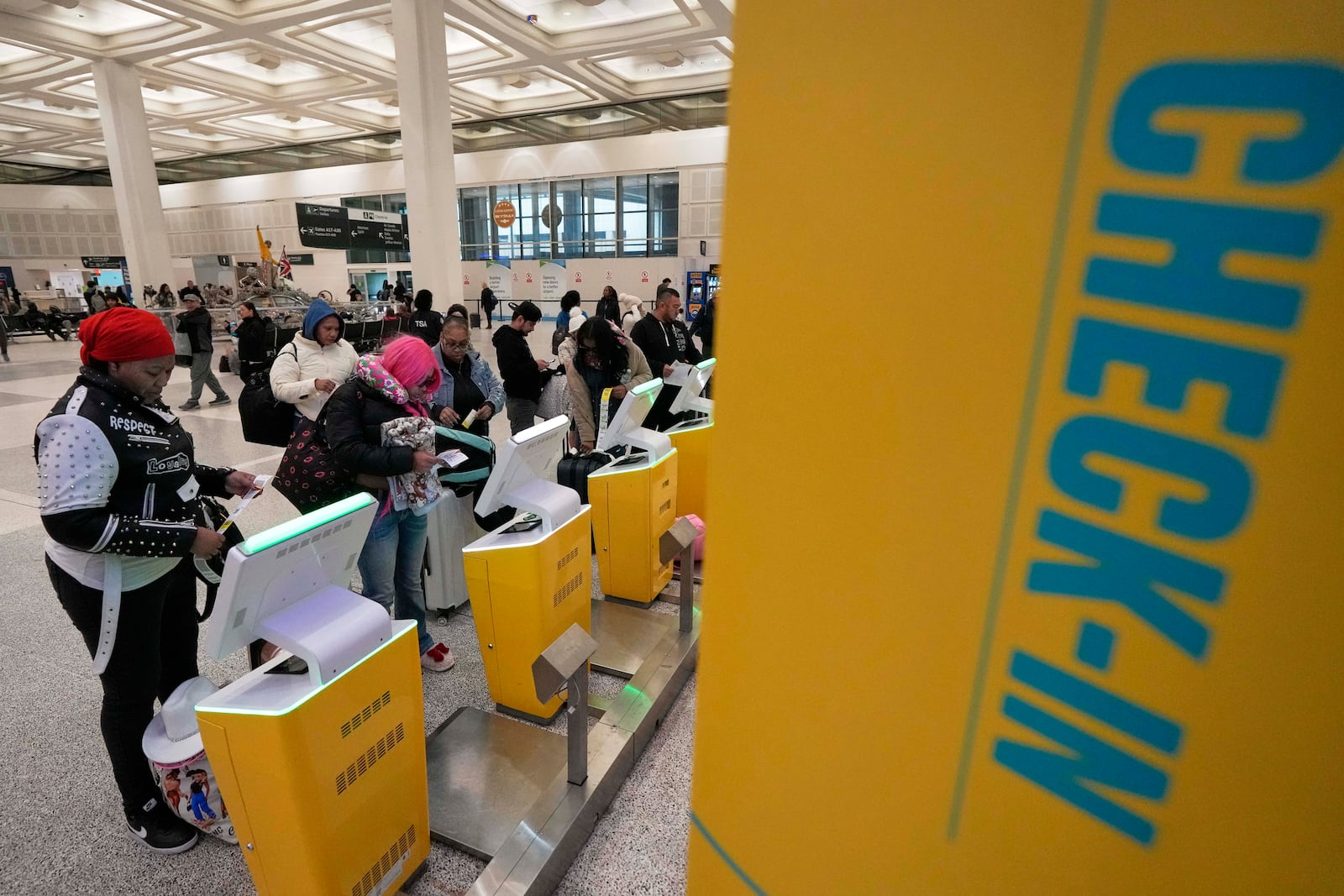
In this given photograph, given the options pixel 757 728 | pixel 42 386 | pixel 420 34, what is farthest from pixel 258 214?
pixel 757 728

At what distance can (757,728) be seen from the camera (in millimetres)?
772

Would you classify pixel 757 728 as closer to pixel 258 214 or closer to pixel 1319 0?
pixel 1319 0

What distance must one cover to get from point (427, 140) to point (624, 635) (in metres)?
9.52

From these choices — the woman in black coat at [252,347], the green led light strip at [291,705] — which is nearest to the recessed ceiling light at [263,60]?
the woman in black coat at [252,347]

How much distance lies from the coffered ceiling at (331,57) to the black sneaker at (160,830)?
10.2 metres

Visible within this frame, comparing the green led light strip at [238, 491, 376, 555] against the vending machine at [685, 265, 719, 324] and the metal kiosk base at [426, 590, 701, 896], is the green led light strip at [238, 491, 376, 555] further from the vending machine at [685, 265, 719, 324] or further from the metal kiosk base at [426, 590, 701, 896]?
the vending machine at [685, 265, 719, 324]

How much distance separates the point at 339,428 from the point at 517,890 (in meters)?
1.62

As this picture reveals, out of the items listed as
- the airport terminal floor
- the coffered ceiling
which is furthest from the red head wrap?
the coffered ceiling

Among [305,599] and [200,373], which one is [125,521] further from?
[200,373]

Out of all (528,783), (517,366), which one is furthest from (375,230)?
(528,783)

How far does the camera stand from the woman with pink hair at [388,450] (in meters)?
2.36

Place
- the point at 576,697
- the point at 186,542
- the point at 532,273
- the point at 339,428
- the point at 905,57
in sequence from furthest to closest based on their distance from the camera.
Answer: the point at 532,273 < the point at 339,428 < the point at 576,697 < the point at 186,542 < the point at 905,57

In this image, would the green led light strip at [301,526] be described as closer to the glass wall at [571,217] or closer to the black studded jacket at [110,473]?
the black studded jacket at [110,473]

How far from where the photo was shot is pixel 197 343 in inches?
319
